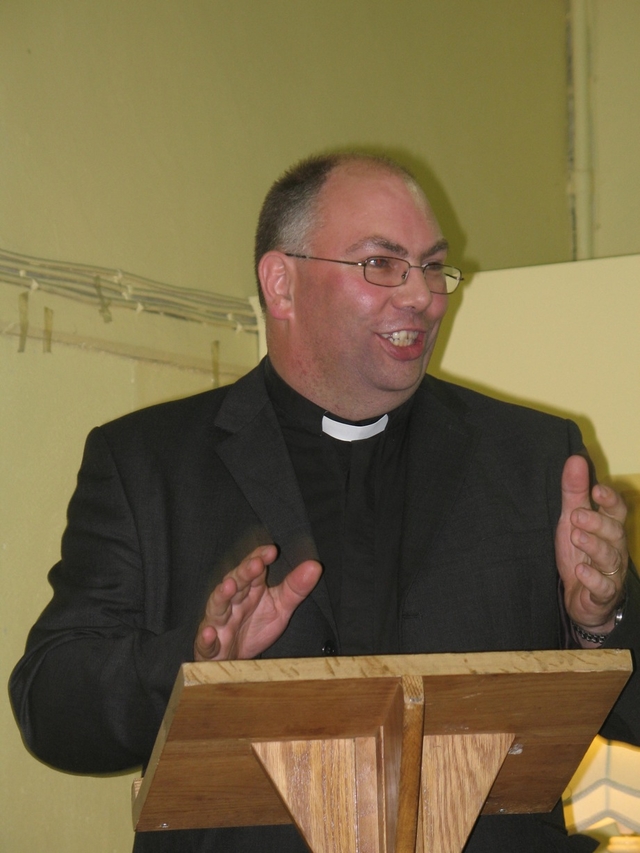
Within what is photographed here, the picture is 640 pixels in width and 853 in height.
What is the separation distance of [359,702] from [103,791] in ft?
5.07

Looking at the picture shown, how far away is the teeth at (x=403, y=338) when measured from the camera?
75.9 inches

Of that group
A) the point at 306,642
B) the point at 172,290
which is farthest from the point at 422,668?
the point at 172,290

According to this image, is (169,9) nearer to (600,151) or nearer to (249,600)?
(249,600)

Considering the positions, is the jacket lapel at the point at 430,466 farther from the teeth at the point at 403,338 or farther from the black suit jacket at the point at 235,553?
the teeth at the point at 403,338

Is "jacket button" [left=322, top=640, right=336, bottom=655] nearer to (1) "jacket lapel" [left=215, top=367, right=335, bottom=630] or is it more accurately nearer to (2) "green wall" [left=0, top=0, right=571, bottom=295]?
(1) "jacket lapel" [left=215, top=367, right=335, bottom=630]

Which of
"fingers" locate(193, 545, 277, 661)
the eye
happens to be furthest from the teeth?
"fingers" locate(193, 545, 277, 661)

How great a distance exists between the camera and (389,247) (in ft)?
6.52

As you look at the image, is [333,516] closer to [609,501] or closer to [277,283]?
[277,283]

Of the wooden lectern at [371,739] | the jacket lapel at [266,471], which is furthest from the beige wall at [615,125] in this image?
the wooden lectern at [371,739]

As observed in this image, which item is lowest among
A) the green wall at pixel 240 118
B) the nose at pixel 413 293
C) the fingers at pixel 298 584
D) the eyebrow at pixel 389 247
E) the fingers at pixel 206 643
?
the fingers at pixel 206 643

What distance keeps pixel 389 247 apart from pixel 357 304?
0.13 metres

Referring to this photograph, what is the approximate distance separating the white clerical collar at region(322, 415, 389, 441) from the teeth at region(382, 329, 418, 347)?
215 mm

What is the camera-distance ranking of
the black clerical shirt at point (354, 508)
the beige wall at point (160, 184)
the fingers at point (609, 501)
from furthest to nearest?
the beige wall at point (160, 184) < the black clerical shirt at point (354, 508) < the fingers at point (609, 501)

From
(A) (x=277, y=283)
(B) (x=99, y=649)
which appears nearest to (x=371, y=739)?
(B) (x=99, y=649)
